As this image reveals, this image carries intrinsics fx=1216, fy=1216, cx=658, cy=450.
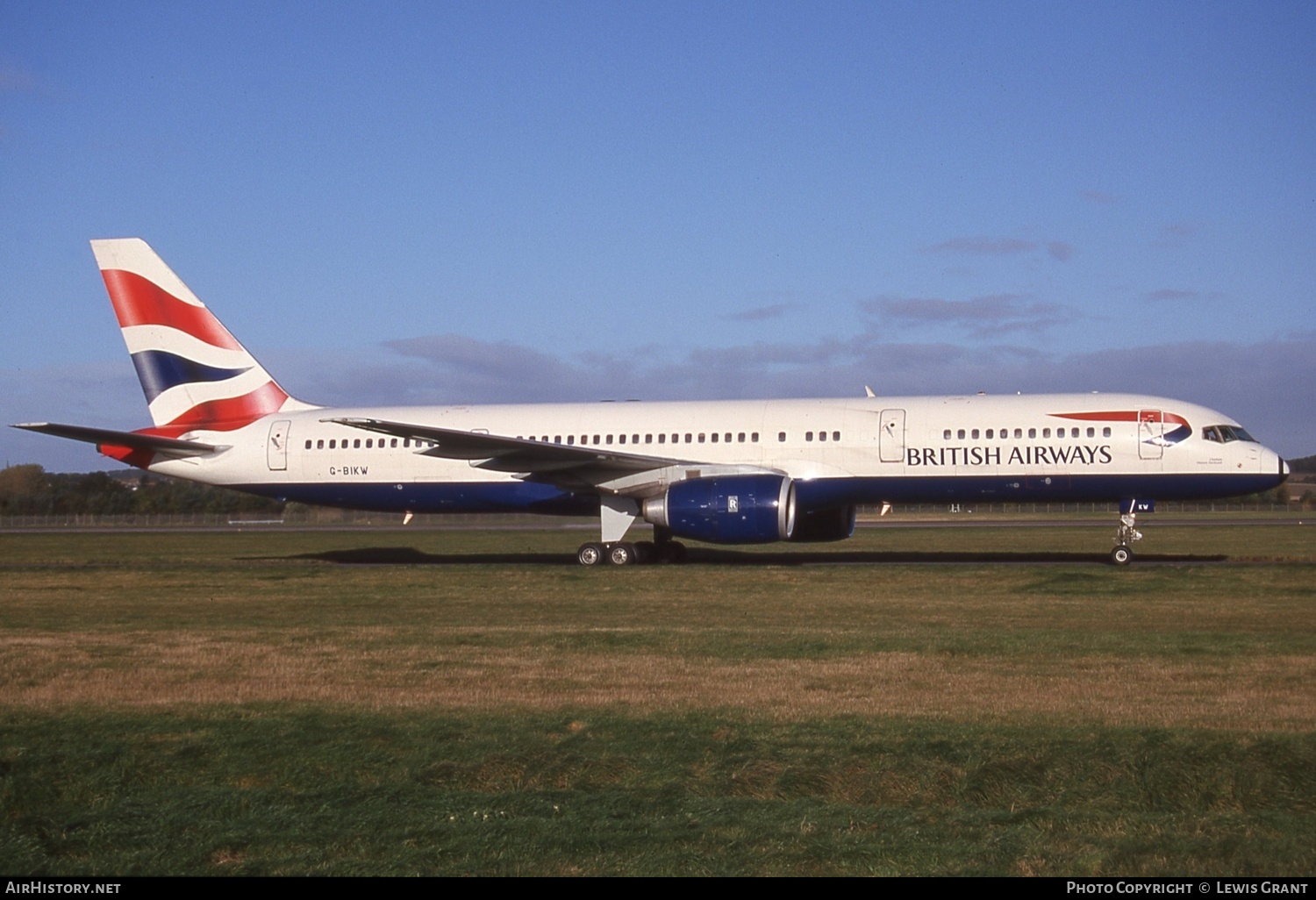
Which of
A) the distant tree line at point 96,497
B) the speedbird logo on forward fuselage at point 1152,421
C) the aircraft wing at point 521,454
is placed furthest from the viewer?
the distant tree line at point 96,497

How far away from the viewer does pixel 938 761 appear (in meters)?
8.23

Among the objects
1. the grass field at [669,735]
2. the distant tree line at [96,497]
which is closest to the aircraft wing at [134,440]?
the grass field at [669,735]

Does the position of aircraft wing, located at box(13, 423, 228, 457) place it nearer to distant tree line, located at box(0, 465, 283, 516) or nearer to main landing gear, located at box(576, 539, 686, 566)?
main landing gear, located at box(576, 539, 686, 566)

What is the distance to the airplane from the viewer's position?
25.1 m

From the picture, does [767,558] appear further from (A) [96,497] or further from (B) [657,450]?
(A) [96,497]

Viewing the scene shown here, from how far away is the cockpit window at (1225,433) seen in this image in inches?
987

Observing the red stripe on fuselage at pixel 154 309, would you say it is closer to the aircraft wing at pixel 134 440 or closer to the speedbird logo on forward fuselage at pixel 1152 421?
the aircraft wing at pixel 134 440

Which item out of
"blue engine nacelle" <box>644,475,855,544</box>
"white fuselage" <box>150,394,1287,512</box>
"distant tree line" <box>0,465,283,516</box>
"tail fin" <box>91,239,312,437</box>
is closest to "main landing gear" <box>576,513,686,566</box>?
"white fuselage" <box>150,394,1287,512</box>

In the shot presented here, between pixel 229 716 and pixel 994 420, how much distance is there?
19381 millimetres

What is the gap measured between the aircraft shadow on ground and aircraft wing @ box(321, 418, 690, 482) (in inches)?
89.4

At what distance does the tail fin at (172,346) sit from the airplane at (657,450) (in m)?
0.04

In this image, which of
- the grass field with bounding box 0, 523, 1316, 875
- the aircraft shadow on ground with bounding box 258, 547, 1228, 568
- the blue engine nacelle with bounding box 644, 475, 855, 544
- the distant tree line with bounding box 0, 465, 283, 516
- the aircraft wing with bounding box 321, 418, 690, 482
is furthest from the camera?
the distant tree line with bounding box 0, 465, 283, 516
